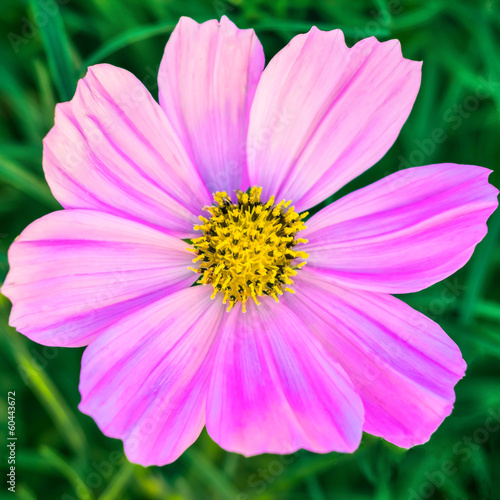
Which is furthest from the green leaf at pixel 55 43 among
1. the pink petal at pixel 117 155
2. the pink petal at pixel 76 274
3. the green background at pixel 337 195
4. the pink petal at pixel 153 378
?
the pink petal at pixel 153 378

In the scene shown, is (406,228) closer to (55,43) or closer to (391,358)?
(391,358)

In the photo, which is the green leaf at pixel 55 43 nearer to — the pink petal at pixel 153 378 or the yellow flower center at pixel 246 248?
the yellow flower center at pixel 246 248

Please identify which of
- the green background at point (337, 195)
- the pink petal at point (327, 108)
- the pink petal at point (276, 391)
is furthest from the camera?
the green background at point (337, 195)

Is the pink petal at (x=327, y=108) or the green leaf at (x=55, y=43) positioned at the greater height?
the green leaf at (x=55, y=43)

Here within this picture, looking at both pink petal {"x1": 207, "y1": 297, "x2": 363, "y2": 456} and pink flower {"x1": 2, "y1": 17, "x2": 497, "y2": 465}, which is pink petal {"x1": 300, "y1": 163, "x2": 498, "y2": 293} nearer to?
pink flower {"x1": 2, "y1": 17, "x2": 497, "y2": 465}

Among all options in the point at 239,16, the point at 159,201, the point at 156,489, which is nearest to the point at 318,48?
the point at 159,201

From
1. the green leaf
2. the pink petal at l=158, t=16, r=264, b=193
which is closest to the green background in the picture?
the green leaf

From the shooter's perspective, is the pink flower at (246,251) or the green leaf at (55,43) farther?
the green leaf at (55,43)

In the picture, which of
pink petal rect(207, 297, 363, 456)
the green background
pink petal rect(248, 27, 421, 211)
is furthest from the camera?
the green background
